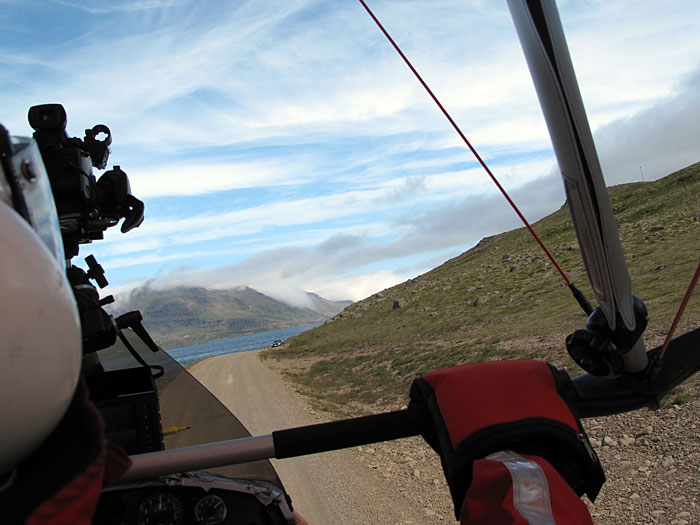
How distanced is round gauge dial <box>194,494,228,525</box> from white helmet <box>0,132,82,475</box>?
163 cm

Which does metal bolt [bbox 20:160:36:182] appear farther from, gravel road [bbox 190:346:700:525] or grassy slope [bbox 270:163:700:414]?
grassy slope [bbox 270:163:700:414]

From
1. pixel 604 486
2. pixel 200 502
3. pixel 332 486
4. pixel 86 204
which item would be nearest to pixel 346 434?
pixel 200 502

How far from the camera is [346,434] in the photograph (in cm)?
181

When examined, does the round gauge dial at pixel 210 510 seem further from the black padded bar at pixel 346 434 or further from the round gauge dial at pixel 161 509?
the black padded bar at pixel 346 434

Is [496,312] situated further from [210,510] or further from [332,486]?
[210,510]

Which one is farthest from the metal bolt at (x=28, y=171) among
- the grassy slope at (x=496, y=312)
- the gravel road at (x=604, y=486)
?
the grassy slope at (x=496, y=312)

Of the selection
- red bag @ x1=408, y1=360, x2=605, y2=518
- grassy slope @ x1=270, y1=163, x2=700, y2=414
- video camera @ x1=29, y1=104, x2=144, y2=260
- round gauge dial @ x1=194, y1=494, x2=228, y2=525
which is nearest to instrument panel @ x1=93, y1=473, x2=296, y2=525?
round gauge dial @ x1=194, y1=494, x2=228, y2=525

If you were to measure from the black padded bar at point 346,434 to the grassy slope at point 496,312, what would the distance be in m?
10.0

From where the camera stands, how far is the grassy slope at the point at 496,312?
16984mm

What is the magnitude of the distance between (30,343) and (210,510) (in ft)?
5.92

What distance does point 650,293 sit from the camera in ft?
63.6

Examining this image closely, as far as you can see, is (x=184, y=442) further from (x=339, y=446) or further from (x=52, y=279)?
(x=52, y=279)

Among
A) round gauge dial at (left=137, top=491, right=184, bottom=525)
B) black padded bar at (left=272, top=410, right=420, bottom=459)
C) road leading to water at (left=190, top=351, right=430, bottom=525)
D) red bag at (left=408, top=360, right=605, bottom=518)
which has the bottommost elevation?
road leading to water at (left=190, top=351, right=430, bottom=525)

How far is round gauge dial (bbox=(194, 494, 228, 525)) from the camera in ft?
8.37
